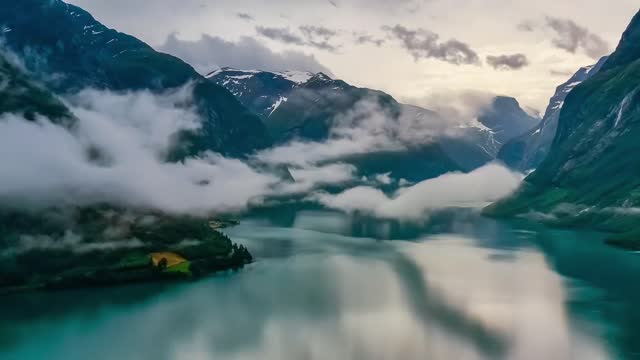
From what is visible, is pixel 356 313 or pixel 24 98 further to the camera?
pixel 24 98

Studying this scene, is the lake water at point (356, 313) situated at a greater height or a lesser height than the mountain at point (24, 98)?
lesser

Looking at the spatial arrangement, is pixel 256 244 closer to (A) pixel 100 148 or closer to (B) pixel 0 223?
(A) pixel 100 148

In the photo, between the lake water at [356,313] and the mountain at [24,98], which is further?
the mountain at [24,98]

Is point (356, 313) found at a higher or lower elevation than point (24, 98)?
lower
